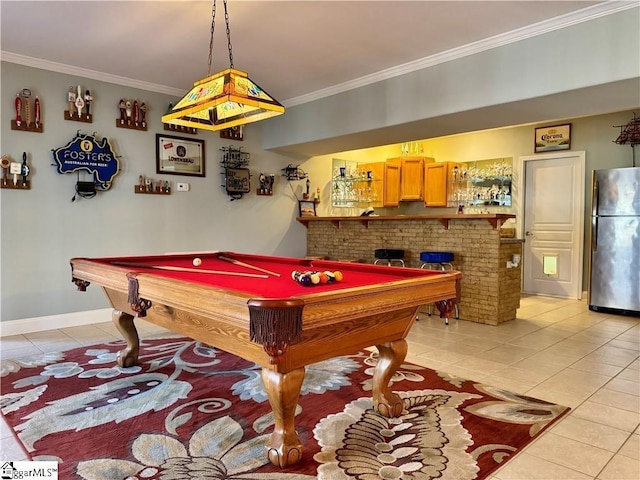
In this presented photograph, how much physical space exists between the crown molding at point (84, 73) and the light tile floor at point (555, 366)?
2733 mm

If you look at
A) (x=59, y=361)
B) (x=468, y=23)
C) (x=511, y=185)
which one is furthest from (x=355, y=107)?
(x=59, y=361)

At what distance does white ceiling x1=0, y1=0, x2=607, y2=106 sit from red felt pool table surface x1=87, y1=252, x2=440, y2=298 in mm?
1926

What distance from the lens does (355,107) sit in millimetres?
5109

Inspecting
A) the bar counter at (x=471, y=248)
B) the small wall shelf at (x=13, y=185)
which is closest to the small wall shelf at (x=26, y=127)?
the small wall shelf at (x=13, y=185)

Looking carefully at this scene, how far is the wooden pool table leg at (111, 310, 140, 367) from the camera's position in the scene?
3.29 metres

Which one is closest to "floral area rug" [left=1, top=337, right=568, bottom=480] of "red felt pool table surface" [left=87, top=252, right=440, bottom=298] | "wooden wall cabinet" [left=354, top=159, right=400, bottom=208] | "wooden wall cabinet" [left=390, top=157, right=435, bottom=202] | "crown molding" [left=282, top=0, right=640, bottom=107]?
"red felt pool table surface" [left=87, top=252, right=440, bottom=298]

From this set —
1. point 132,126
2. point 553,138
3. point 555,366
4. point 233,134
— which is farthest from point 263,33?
point 553,138

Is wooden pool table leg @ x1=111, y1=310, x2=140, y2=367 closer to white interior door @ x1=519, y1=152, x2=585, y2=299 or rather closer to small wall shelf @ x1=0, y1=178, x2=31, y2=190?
small wall shelf @ x1=0, y1=178, x2=31, y2=190

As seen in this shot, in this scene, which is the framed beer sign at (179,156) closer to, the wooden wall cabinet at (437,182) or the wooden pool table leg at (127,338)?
the wooden pool table leg at (127,338)

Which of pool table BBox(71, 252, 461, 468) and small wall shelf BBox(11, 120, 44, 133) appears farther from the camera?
small wall shelf BBox(11, 120, 44, 133)

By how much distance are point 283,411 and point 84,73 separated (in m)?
4.51

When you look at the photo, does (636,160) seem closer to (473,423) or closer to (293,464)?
(473,423)

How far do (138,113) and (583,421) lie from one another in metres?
5.16

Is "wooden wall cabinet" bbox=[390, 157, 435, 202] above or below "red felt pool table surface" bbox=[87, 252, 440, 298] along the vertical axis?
above
